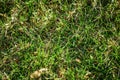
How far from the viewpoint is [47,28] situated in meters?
3.71

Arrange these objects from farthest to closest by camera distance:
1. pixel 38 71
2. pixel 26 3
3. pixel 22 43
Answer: pixel 26 3 < pixel 22 43 < pixel 38 71

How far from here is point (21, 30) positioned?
370 cm

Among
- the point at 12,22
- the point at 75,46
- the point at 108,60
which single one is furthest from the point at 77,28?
the point at 12,22

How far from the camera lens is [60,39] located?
3.61 metres

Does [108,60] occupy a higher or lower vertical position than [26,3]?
lower

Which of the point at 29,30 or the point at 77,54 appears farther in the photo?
the point at 29,30

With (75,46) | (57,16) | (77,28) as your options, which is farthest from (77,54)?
(57,16)

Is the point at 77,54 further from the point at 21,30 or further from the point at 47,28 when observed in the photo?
the point at 21,30

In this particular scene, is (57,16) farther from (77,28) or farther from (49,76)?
(49,76)

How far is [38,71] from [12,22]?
0.79m

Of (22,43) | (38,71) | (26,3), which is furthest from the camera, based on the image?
(26,3)

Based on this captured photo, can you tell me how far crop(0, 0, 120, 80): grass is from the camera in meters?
3.36

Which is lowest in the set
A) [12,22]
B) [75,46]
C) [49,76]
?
[49,76]

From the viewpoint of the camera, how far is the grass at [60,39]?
336cm
